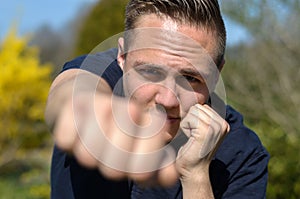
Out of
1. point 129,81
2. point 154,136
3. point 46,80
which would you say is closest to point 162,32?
point 129,81

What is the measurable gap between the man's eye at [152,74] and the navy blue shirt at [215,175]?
0.81 feet

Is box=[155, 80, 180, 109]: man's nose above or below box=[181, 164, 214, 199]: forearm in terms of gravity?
above

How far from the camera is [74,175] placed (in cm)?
212

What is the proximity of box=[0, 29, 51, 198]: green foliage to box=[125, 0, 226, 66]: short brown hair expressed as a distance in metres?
7.59

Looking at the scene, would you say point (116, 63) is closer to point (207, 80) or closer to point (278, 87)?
point (207, 80)

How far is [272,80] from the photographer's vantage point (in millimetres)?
6055

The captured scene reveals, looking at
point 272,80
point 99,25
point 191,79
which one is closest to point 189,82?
point 191,79

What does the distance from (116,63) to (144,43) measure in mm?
289

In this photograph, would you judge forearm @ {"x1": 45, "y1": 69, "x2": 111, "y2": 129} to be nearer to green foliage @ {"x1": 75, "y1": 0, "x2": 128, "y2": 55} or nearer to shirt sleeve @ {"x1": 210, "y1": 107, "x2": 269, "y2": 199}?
shirt sleeve @ {"x1": 210, "y1": 107, "x2": 269, "y2": 199}

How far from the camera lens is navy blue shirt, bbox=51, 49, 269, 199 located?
2107 millimetres

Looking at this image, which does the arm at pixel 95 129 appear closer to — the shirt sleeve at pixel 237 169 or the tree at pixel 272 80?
the shirt sleeve at pixel 237 169

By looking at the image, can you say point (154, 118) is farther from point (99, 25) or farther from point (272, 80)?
point (99, 25)

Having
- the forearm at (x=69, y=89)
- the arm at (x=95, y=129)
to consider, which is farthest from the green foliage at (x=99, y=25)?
the arm at (x=95, y=129)

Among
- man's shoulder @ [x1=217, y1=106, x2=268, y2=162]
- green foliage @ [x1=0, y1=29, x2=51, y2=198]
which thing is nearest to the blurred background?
green foliage @ [x1=0, y1=29, x2=51, y2=198]
